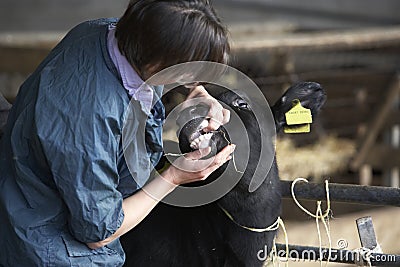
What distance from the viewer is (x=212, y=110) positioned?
2.19 meters

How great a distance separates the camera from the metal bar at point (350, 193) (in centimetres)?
272

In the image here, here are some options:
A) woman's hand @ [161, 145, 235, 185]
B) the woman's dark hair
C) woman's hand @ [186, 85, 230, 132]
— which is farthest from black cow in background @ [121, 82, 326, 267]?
the woman's dark hair

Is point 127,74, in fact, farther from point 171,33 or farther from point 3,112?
point 3,112

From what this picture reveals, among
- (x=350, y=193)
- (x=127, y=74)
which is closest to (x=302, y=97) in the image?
(x=350, y=193)

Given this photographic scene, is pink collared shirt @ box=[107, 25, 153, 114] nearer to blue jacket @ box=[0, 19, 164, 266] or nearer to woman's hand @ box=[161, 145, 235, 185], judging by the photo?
blue jacket @ box=[0, 19, 164, 266]

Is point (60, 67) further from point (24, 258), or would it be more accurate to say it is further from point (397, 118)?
point (397, 118)

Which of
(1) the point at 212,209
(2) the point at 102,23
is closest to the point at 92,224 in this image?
(2) the point at 102,23

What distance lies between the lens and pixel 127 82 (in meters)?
1.99

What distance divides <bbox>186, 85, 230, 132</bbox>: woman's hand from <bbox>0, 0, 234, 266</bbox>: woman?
11 centimetres

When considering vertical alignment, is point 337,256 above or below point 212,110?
below

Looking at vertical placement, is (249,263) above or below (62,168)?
below

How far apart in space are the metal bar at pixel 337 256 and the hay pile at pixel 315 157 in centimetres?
375

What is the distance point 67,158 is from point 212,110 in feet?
1.69

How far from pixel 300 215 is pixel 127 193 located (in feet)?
14.2
